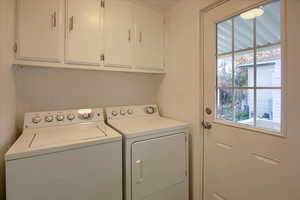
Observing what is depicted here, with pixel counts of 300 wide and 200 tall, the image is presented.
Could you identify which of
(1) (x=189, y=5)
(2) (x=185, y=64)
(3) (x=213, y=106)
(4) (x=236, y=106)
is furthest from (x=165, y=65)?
(4) (x=236, y=106)

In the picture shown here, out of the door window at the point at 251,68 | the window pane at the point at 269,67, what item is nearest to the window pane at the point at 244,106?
the door window at the point at 251,68

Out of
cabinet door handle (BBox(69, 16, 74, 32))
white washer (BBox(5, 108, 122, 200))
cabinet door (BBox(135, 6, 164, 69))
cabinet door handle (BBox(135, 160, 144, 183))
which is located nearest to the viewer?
white washer (BBox(5, 108, 122, 200))

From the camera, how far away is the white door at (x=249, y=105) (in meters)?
1.03

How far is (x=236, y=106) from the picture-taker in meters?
1.36

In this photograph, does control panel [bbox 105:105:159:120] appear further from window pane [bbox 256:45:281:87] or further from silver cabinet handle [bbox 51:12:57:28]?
window pane [bbox 256:45:281:87]

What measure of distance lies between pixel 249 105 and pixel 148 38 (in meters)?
1.36

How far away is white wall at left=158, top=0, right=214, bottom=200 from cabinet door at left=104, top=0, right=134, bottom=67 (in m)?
0.54

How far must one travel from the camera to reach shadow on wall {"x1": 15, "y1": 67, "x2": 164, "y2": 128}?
1.58 m

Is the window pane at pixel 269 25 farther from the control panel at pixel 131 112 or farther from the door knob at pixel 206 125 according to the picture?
the control panel at pixel 131 112

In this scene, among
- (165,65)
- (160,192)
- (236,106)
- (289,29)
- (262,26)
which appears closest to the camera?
(289,29)

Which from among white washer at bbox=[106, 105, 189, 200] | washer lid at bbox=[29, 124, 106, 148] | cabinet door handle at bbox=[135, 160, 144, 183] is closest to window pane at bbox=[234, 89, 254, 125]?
white washer at bbox=[106, 105, 189, 200]

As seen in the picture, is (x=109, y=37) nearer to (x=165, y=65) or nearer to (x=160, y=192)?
(x=165, y=65)

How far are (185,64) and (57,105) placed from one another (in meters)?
1.53

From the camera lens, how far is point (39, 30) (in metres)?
1.35
